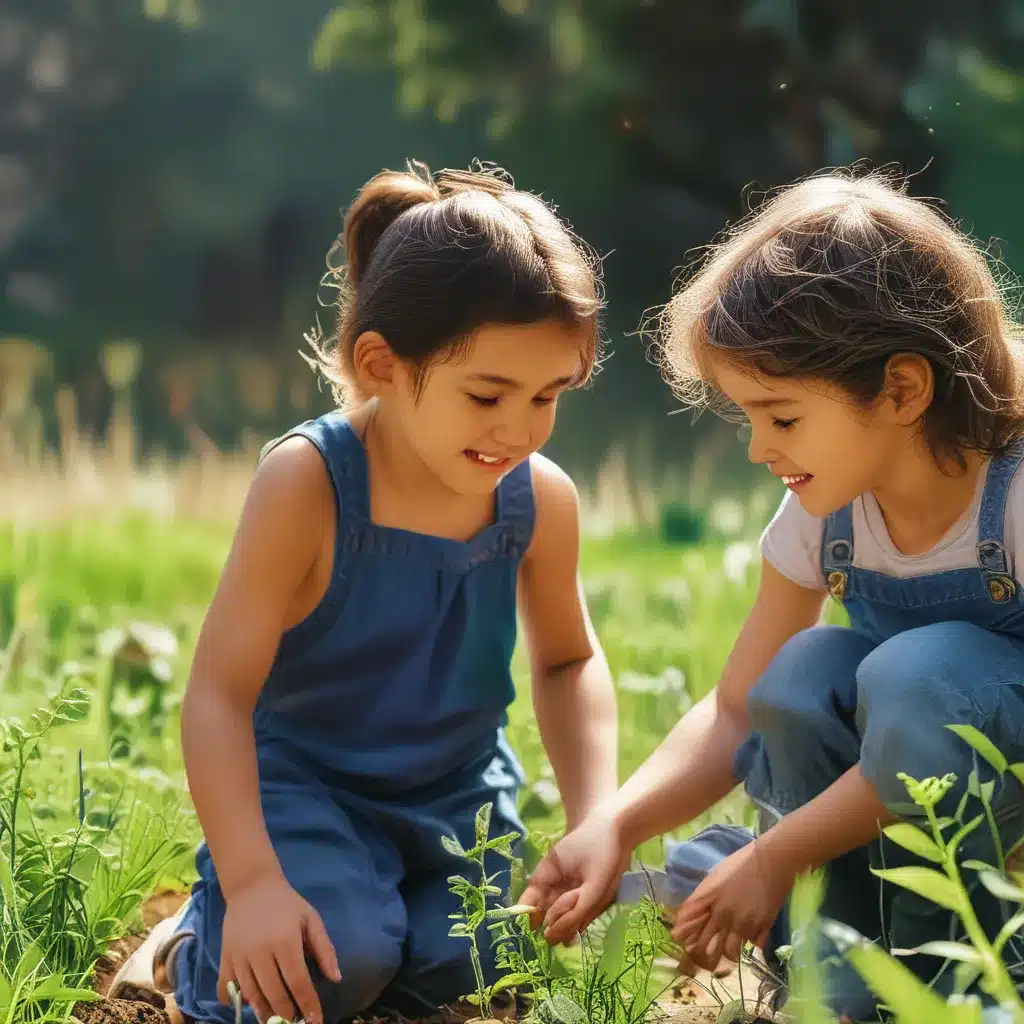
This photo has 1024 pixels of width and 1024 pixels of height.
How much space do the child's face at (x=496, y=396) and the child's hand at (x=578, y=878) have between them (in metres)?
0.51

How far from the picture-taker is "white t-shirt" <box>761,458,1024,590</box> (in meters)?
1.93

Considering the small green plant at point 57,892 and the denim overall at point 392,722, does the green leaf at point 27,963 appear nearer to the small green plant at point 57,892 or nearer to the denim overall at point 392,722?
the small green plant at point 57,892

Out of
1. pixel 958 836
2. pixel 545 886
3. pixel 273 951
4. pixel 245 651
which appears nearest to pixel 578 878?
pixel 545 886

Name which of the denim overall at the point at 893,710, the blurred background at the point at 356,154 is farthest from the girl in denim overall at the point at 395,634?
the blurred background at the point at 356,154

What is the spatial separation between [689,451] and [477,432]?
5.51 meters

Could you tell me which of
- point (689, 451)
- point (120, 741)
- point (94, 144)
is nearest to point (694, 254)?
point (689, 451)

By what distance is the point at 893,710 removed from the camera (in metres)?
1.76

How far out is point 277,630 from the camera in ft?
6.77

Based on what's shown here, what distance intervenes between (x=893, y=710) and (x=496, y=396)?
A: 0.66 meters

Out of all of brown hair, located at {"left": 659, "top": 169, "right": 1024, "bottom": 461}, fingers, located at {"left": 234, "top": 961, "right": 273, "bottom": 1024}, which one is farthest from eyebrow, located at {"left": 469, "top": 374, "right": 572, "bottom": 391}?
fingers, located at {"left": 234, "top": 961, "right": 273, "bottom": 1024}

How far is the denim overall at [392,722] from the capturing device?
2.14 meters

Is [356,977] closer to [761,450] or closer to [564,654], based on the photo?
[564,654]

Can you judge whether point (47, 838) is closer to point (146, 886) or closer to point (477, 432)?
point (146, 886)

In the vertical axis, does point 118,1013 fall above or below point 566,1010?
below
